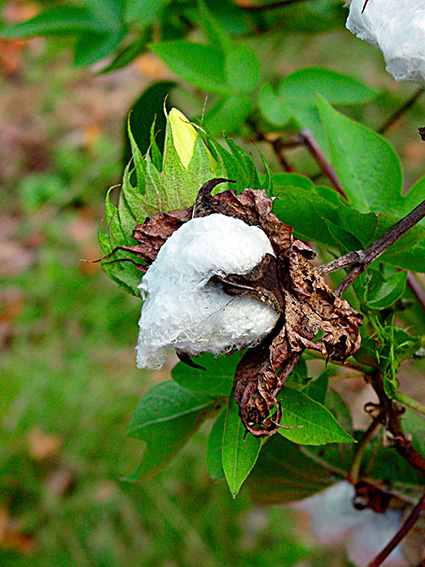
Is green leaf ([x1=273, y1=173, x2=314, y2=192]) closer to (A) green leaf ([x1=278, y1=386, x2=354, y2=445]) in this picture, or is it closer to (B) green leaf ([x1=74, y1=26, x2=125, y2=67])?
(A) green leaf ([x1=278, y1=386, x2=354, y2=445])

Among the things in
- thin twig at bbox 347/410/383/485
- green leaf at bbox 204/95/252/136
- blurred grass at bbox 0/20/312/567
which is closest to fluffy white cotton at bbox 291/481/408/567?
thin twig at bbox 347/410/383/485

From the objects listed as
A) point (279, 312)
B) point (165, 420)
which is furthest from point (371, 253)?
point (165, 420)

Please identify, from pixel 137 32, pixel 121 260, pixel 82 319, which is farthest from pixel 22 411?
pixel 121 260

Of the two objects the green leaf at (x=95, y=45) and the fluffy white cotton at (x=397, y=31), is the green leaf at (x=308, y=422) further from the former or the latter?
the green leaf at (x=95, y=45)

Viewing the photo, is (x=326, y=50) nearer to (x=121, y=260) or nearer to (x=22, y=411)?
(x=22, y=411)

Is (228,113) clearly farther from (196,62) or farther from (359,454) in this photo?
(359,454)
